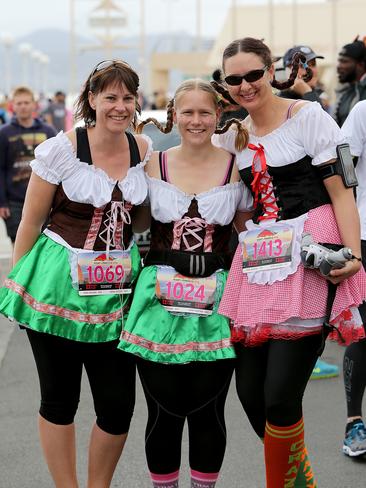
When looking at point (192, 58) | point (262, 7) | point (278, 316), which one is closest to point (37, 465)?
point (278, 316)

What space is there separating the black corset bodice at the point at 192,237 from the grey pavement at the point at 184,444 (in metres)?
1.36

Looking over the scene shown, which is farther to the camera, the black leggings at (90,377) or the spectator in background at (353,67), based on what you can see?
the spectator in background at (353,67)

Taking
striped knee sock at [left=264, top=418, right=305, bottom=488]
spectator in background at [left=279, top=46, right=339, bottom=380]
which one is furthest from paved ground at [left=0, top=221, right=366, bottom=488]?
striped knee sock at [left=264, top=418, right=305, bottom=488]

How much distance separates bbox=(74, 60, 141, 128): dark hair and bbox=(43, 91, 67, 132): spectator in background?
73.3 ft

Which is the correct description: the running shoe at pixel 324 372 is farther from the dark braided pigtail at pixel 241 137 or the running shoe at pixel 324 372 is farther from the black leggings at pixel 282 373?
the dark braided pigtail at pixel 241 137

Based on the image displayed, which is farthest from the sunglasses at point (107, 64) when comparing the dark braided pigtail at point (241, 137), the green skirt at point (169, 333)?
the green skirt at point (169, 333)

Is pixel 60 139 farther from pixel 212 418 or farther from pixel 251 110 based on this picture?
pixel 212 418

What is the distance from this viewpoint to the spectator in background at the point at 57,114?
86.3 feet

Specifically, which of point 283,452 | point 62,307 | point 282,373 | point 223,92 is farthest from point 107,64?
point 283,452

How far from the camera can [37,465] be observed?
489cm

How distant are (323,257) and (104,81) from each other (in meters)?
1.12

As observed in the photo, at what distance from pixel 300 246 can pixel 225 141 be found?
0.59 metres

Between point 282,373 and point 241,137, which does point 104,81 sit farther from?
point 282,373

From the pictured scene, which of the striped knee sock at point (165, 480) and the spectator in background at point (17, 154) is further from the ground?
the spectator in background at point (17, 154)
